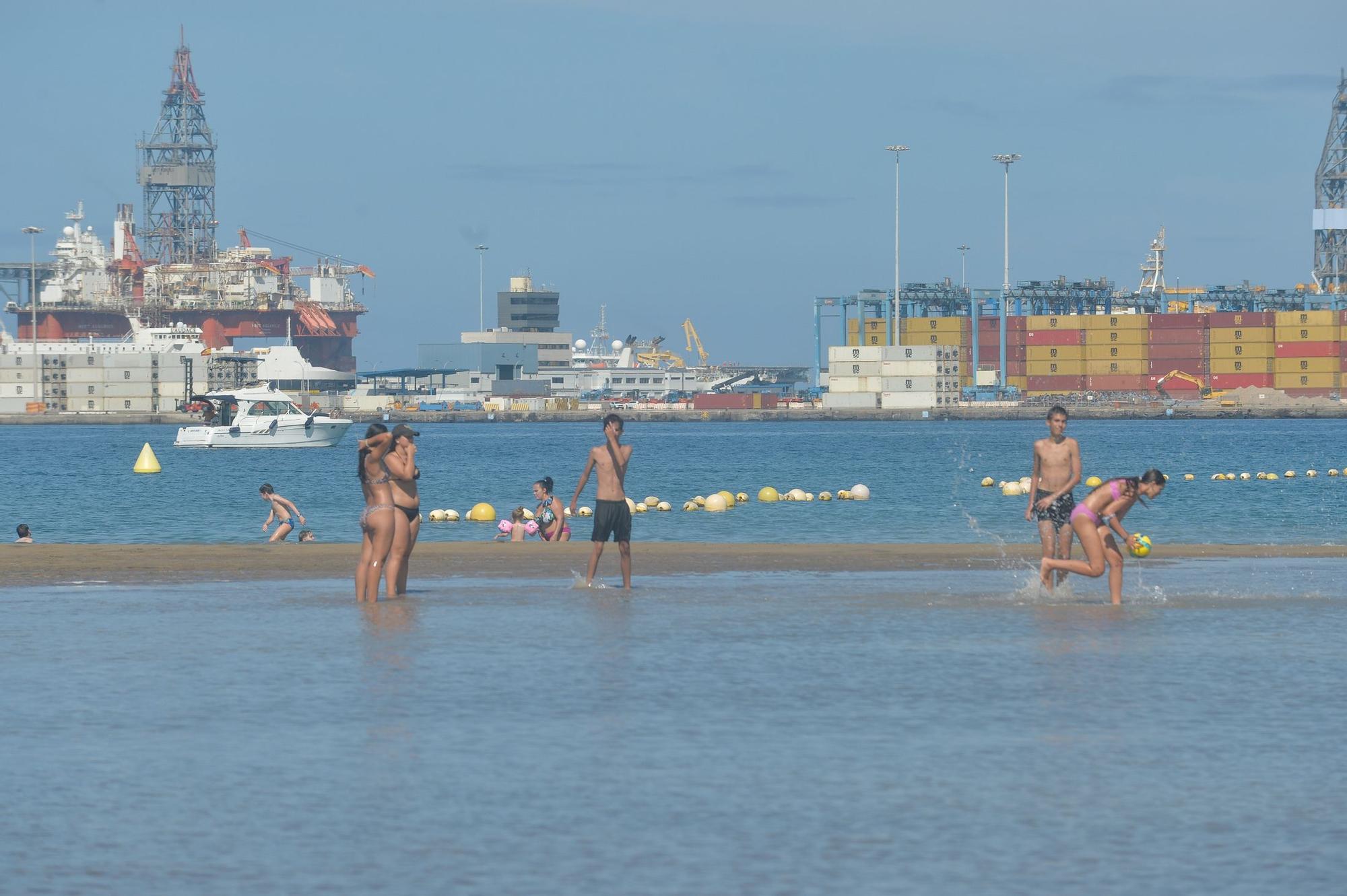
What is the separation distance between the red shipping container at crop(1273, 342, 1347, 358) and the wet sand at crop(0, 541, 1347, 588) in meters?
153

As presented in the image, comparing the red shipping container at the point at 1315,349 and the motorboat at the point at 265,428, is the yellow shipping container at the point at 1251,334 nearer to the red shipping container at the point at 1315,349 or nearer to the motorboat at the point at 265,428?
the red shipping container at the point at 1315,349

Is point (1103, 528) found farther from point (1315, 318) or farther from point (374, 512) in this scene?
point (1315, 318)

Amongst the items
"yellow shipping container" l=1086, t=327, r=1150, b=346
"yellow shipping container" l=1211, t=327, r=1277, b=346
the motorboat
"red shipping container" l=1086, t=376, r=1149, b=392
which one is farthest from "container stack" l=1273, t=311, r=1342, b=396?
the motorboat

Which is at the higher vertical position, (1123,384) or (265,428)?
(1123,384)

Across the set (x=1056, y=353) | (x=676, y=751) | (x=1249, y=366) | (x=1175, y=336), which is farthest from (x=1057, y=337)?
(x=676, y=751)

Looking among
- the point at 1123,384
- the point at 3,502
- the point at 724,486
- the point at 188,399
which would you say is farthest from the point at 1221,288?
the point at 3,502

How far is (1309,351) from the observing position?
172 m

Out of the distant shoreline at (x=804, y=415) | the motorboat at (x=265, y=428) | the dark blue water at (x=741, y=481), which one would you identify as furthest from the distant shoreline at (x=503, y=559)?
the distant shoreline at (x=804, y=415)

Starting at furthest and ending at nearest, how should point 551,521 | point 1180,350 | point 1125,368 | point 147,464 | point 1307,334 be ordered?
point 1125,368 < point 1180,350 < point 1307,334 < point 147,464 < point 551,521

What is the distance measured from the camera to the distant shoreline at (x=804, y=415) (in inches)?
6358

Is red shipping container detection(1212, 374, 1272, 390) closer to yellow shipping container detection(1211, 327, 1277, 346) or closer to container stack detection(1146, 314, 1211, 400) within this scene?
container stack detection(1146, 314, 1211, 400)

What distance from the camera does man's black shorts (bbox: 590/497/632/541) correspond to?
18625 millimetres

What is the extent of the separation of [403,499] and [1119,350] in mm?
164813

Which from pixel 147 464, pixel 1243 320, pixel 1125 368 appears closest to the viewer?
pixel 147 464
